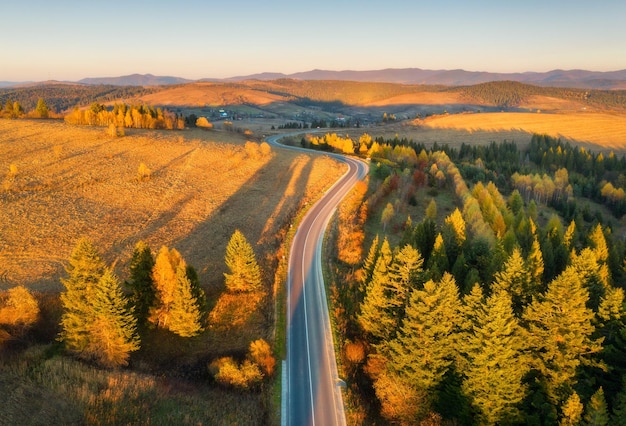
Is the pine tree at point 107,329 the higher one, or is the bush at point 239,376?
the pine tree at point 107,329

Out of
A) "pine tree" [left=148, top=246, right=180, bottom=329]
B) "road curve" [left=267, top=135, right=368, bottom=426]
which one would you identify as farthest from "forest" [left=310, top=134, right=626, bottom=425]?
"pine tree" [left=148, top=246, right=180, bottom=329]

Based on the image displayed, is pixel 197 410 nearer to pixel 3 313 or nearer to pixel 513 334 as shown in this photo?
pixel 3 313

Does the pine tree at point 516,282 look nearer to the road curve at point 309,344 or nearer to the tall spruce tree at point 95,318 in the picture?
the road curve at point 309,344

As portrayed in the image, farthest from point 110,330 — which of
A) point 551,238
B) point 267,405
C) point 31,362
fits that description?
point 551,238

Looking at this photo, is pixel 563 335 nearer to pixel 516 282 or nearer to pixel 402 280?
pixel 516 282

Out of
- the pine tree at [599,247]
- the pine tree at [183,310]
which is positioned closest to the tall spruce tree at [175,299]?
the pine tree at [183,310]

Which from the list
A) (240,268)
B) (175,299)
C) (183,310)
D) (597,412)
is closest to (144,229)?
(240,268)
